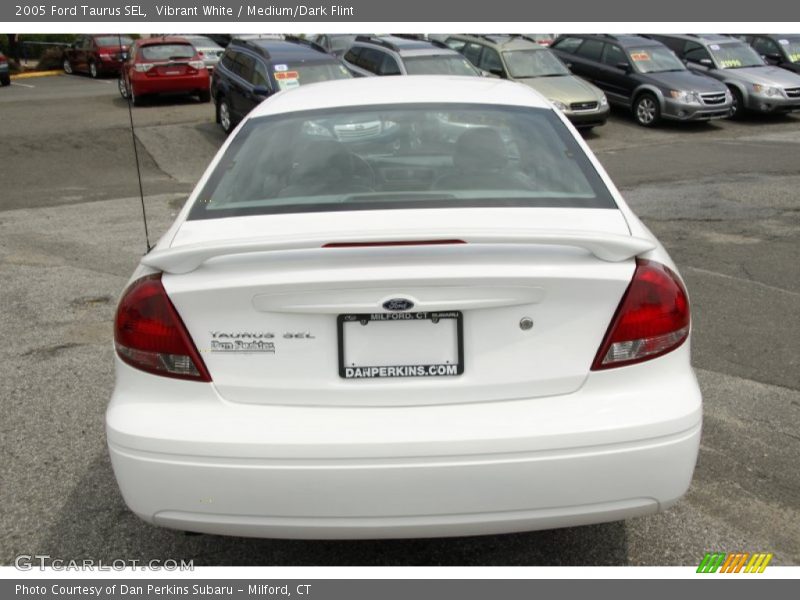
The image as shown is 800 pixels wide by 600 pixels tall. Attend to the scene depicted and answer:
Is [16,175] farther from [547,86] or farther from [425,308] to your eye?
[425,308]

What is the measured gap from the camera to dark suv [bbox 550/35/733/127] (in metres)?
18.6

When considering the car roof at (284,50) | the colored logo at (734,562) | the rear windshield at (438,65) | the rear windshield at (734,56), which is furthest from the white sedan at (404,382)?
the rear windshield at (734,56)

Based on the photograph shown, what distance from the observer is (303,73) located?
15203mm

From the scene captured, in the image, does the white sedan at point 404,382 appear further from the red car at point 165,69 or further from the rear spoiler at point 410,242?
the red car at point 165,69

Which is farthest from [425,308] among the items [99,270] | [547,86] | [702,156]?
[547,86]

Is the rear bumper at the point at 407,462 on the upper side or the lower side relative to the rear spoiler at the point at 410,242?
lower

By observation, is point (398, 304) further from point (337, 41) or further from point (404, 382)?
point (337, 41)

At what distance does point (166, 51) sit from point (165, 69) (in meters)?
0.50

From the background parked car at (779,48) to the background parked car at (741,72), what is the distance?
2194 mm

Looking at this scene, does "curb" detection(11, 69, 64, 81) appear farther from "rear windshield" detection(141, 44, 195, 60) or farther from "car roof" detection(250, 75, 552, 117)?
"car roof" detection(250, 75, 552, 117)

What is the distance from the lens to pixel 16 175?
1370cm

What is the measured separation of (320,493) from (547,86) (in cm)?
1631

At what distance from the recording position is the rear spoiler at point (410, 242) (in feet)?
8.70

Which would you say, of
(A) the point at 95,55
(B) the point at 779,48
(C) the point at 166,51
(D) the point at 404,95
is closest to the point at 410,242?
(D) the point at 404,95
